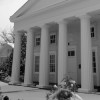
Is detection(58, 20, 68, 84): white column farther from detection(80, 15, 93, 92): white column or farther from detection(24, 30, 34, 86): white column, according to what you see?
detection(24, 30, 34, 86): white column

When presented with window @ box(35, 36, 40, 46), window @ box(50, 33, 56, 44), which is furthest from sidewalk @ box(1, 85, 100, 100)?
window @ box(35, 36, 40, 46)

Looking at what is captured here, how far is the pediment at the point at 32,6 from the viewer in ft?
48.4

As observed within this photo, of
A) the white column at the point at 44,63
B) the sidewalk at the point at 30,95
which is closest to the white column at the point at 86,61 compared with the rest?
the sidewalk at the point at 30,95

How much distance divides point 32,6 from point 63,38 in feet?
16.1

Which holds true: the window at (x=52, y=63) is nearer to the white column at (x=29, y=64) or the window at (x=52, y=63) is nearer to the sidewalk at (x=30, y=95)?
the white column at (x=29, y=64)

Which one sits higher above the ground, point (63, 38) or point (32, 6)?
point (32, 6)

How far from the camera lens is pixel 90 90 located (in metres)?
11.0

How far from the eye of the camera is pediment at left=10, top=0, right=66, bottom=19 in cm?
1477

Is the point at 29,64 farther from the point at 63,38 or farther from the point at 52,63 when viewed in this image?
the point at 63,38

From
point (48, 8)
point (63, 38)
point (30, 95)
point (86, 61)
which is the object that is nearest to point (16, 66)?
point (63, 38)

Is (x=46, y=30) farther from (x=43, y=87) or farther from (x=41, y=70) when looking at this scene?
(x=43, y=87)

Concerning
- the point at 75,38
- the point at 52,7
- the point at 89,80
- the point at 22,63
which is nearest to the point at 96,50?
the point at 75,38

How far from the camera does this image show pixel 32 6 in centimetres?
1611

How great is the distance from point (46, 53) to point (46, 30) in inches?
72.9
